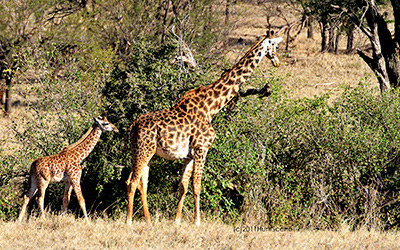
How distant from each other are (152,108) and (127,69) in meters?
1.10

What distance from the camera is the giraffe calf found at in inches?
297

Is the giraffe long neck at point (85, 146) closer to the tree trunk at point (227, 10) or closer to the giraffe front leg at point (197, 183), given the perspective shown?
the giraffe front leg at point (197, 183)

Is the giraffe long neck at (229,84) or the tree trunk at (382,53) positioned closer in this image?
the giraffe long neck at (229,84)

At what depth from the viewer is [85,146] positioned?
781cm

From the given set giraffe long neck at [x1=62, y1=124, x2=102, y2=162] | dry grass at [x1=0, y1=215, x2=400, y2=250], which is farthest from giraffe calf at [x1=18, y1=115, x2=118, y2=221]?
dry grass at [x1=0, y1=215, x2=400, y2=250]

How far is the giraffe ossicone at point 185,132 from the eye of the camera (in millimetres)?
7066

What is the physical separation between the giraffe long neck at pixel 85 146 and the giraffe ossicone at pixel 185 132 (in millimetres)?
825

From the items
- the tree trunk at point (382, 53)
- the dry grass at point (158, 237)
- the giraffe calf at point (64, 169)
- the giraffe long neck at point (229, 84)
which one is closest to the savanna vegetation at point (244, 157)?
the giraffe calf at point (64, 169)

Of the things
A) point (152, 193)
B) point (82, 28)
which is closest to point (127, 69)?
point (152, 193)

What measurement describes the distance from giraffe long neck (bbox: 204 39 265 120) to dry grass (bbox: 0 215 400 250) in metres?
1.90

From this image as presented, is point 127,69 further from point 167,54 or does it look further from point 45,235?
point 45,235

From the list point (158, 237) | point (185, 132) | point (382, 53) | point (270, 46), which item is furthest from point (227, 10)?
point (158, 237)

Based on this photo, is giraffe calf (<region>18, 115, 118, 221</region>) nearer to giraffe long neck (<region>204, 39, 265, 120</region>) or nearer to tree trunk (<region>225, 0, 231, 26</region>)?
giraffe long neck (<region>204, 39, 265, 120</region>)

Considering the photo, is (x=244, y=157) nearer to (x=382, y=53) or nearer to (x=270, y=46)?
(x=270, y=46)
